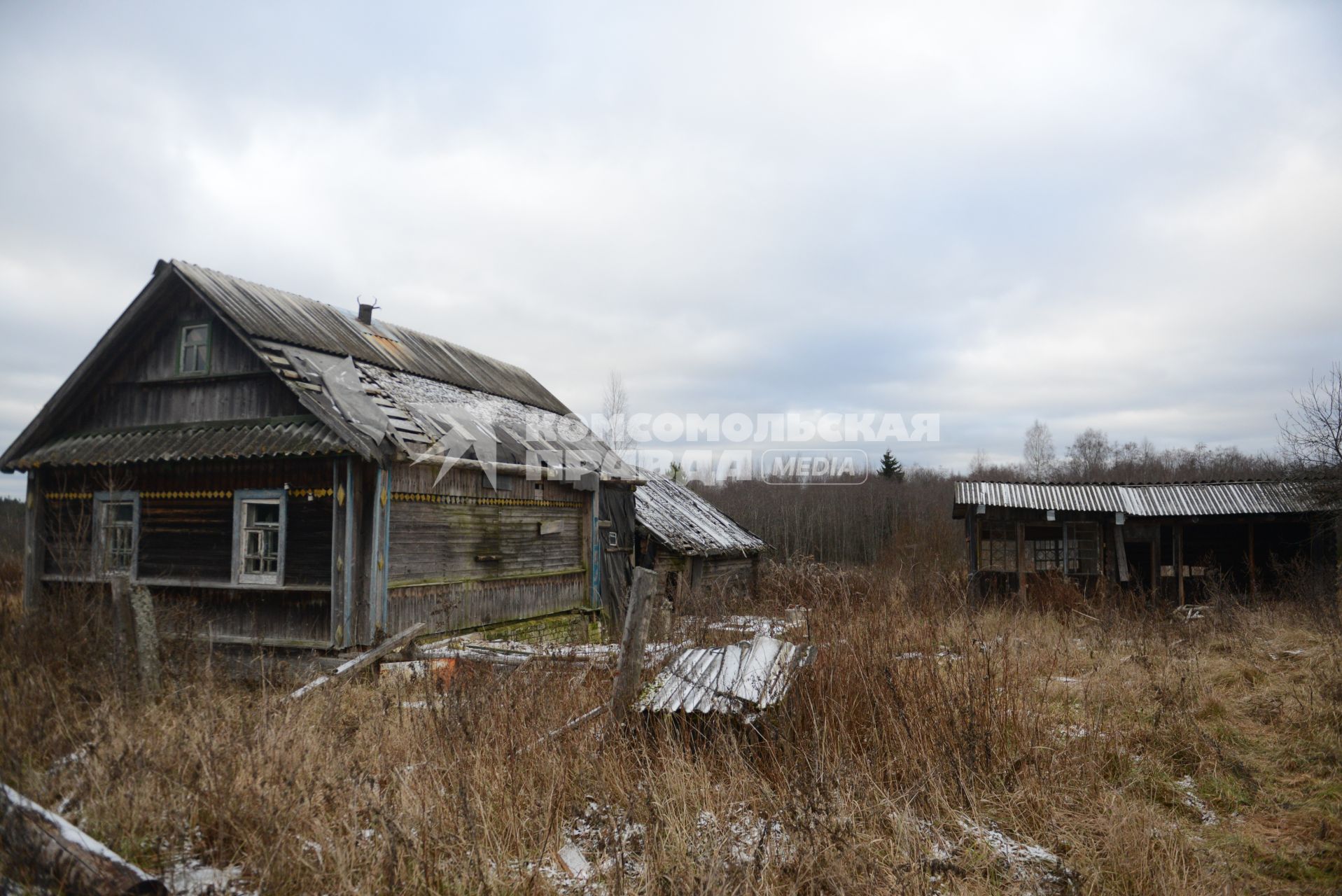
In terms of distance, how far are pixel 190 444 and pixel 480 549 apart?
13.6ft

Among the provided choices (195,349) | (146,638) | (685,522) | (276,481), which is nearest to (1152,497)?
(685,522)

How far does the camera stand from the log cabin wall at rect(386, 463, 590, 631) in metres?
10.2

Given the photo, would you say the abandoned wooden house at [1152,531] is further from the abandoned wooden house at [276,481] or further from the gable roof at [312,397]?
the abandoned wooden house at [276,481]

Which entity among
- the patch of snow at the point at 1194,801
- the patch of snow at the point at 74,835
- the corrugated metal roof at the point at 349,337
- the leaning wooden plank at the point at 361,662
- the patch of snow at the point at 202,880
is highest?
the corrugated metal roof at the point at 349,337

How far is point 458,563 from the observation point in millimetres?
11109

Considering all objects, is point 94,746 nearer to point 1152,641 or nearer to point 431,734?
point 431,734

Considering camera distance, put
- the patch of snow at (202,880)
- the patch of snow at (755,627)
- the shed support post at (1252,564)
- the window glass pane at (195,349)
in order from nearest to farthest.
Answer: the patch of snow at (202,880) → the patch of snow at (755,627) → the window glass pane at (195,349) → the shed support post at (1252,564)

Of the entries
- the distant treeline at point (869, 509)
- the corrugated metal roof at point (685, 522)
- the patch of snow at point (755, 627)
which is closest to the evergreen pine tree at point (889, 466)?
the distant treeline at point (869, 509)

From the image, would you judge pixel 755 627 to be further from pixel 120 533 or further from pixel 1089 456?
pixel 1089 456

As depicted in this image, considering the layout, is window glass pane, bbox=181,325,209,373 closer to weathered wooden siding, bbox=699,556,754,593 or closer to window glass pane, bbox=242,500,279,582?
window glass pane, bbox=242,500,279,582

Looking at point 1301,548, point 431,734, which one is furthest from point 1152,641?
point 1301,548

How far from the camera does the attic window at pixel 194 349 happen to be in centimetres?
1109

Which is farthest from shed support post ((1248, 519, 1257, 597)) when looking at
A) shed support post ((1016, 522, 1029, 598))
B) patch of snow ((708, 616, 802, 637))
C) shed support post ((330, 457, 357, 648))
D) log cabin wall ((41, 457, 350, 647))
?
log cabin wall ((41, 457, 350, 647))

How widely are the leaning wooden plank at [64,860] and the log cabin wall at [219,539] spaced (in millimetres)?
6039
